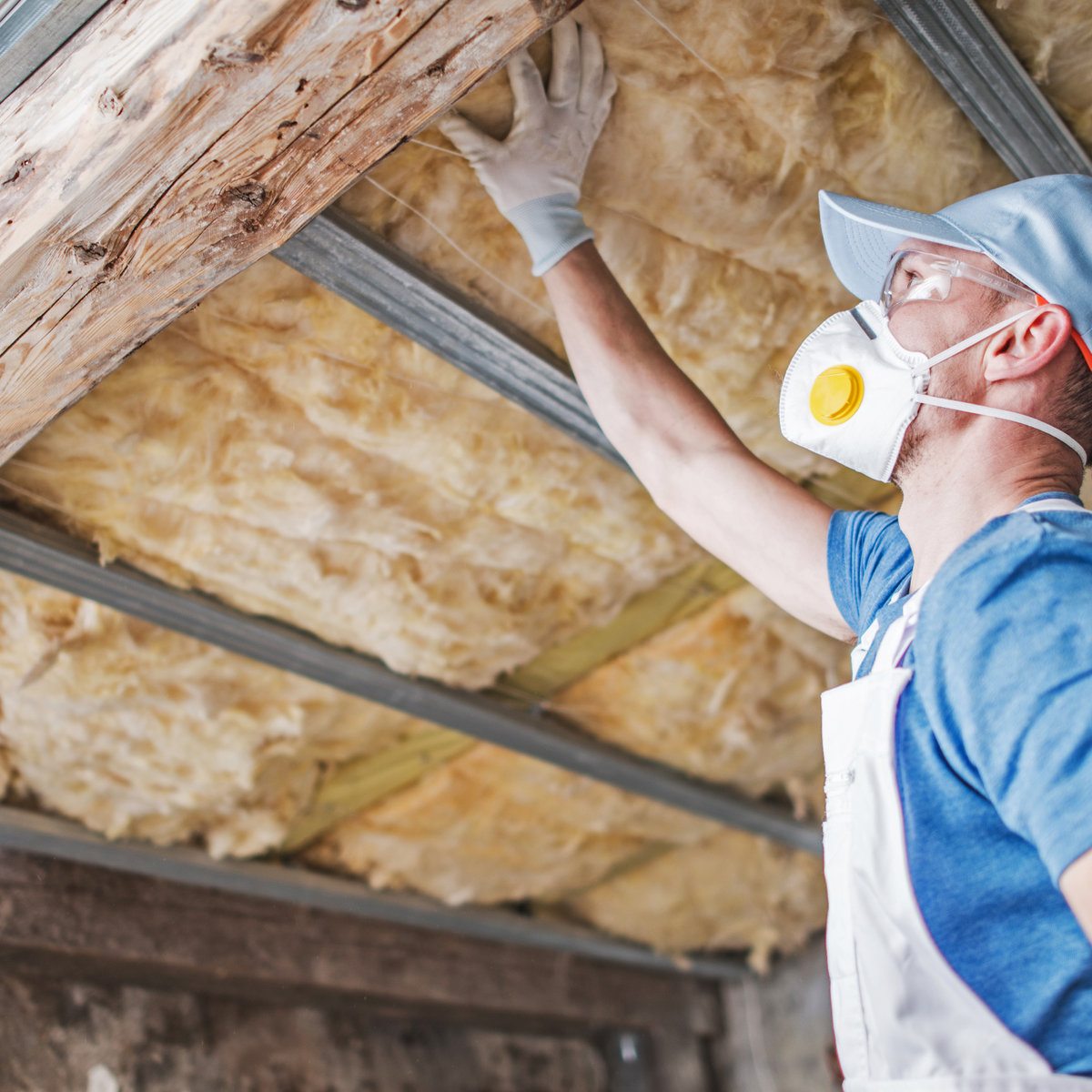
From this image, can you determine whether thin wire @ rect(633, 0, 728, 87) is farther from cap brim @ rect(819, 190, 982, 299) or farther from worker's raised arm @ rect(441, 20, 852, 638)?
cap brim @ rect(819, 190, 982, 299)

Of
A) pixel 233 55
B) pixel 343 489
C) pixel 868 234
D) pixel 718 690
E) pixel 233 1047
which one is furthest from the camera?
pixel 233 1047

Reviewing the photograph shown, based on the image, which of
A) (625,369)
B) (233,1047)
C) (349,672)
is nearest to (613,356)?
(625,369)

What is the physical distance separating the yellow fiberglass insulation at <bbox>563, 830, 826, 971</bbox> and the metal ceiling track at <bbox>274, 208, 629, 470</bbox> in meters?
2.55

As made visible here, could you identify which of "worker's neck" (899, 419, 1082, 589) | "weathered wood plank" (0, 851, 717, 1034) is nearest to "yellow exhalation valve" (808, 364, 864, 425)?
"worker's neck" (899, 419, 1082, 589)

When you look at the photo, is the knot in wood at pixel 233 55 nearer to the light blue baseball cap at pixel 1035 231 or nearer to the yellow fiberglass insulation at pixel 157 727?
the light blue baseball cap at pixel 1035 231

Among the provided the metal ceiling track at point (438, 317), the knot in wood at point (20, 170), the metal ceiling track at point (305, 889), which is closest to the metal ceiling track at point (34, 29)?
the knot in wood at point (20, 170)

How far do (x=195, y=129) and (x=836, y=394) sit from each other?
0.78 meters

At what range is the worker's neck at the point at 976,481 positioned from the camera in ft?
3.55

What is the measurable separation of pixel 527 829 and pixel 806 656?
1.14 meters

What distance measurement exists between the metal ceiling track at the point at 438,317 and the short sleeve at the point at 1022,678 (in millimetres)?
971

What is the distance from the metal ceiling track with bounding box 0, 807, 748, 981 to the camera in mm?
2639

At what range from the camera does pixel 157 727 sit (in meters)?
2.44

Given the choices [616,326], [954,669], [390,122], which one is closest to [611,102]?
[616,326]

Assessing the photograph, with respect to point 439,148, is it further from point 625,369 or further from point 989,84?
point 989,84
